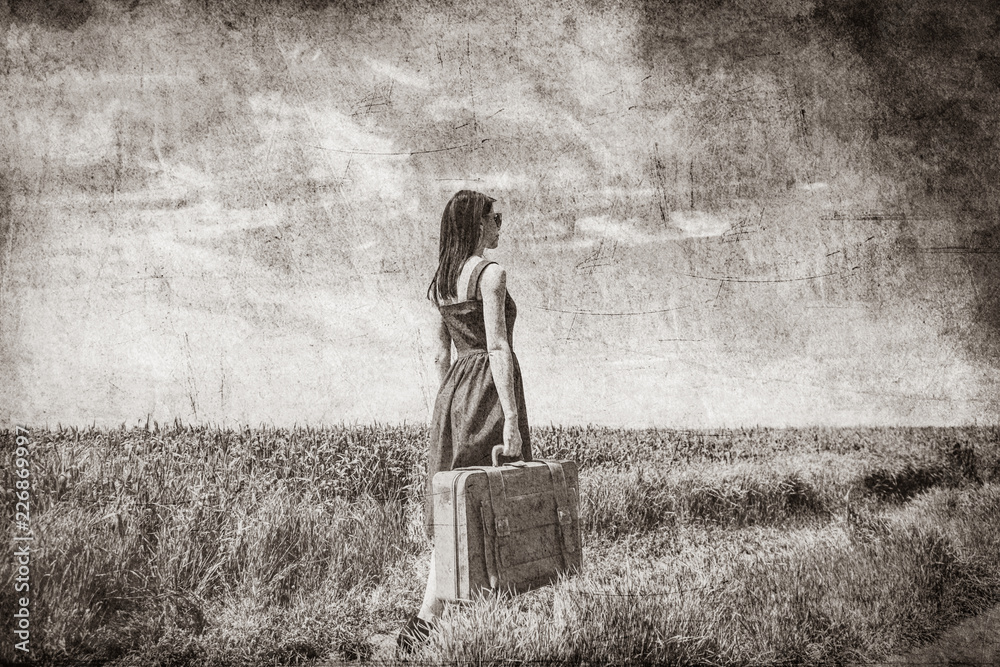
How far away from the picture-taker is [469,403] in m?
3.03

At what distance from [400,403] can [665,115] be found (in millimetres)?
2128

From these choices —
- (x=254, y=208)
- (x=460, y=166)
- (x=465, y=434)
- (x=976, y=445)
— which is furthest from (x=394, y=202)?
(x=976, y=445)

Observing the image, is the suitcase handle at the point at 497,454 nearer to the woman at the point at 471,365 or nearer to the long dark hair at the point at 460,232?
the woman at the point at 471,365

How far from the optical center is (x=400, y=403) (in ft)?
12.0

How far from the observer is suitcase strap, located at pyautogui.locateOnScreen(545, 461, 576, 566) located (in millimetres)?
3086

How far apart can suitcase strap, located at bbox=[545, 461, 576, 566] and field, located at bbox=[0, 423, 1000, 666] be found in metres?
0.15

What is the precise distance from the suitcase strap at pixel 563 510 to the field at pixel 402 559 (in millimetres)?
145

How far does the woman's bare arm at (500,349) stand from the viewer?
297 cm

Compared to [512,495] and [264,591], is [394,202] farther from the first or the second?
[264,591]
